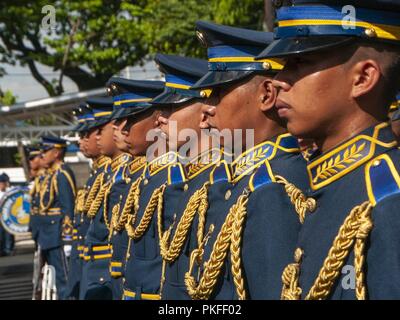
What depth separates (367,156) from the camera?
2.55 meters

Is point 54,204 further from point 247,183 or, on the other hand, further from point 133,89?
point 247,183

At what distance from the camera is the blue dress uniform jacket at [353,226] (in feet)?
7.75

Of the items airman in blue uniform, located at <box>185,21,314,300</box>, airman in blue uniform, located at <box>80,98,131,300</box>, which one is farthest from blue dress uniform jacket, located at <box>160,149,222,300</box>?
airman in blue uniform, located at <box>80,98,131,300</box>

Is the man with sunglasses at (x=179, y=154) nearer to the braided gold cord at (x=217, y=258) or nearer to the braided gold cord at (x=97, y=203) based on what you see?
the braided gold cord at (x=217, y=258)

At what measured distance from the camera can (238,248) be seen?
3.16 meters

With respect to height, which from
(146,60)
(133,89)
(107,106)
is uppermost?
(133,89)

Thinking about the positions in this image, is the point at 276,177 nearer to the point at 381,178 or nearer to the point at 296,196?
the point at 296,196

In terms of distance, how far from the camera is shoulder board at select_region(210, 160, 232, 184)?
12.7ft

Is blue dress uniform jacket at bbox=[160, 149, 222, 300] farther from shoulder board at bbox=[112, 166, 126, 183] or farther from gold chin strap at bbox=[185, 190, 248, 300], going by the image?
shoulder board at bbox=[112, 166, 126, 183]

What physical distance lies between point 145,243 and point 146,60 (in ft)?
62.1

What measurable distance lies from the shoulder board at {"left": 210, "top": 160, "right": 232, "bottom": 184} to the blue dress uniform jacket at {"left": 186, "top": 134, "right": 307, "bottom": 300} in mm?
156

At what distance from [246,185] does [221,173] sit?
1.78ft

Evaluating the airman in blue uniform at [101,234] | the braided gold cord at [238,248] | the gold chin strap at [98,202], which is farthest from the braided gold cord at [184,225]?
the gold chin strap at [98,202]
